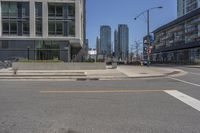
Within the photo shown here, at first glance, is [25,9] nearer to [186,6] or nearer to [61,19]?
[61,19]

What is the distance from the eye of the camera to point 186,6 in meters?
139

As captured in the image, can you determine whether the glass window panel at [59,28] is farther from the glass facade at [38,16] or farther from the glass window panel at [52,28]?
the glass facade at [38,16]

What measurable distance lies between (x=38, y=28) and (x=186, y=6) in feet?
304

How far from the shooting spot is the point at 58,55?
60500mm

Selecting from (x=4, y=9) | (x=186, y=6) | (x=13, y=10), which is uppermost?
(x=186, y=6)

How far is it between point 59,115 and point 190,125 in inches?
137

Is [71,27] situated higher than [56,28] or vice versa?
[71,27]

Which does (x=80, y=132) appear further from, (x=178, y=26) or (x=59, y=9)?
(x=178, y=26)

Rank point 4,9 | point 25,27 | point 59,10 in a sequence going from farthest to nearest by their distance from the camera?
point 59,10 → point 25,27 → point 4,9

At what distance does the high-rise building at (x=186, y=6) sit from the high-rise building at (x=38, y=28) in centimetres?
7426

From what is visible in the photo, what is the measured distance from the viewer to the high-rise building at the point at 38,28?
59094 mm

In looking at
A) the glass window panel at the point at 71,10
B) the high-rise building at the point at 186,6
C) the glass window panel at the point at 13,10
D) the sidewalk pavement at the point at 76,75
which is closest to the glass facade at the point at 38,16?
the glass window panel at the point at 13,10

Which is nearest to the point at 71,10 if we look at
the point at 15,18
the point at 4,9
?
the point at 15,18

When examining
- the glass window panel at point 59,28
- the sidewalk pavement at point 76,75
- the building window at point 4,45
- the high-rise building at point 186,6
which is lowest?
the sidewalk pavement at point 76,75
